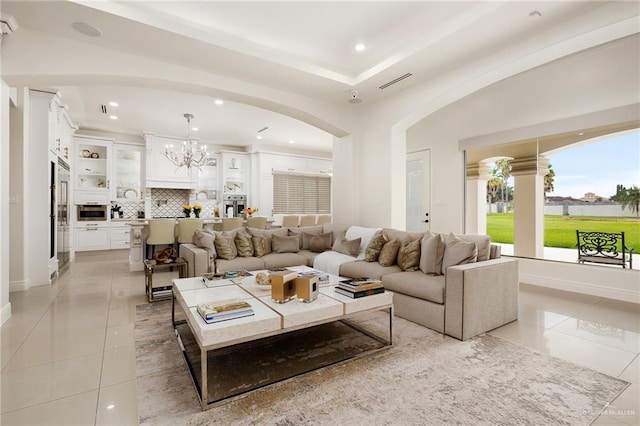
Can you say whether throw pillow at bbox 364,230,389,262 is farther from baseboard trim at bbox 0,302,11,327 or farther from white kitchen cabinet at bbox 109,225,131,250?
white kitchen cabinet at bbox 109,225,131,250

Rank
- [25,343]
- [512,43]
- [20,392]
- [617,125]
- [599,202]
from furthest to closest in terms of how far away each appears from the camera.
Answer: [599,202] → [617,125] → [512,43] → [25,343] → [20,392]

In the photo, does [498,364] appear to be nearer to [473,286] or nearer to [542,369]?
[542,369]

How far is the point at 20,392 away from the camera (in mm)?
1957

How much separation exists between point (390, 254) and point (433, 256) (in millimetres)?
613

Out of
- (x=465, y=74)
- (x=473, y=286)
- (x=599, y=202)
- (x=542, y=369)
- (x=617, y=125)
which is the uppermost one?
(x=465, y=74)

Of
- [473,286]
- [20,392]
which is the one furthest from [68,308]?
[473,286]

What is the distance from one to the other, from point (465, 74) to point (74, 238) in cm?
889

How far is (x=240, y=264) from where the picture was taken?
4234 mm

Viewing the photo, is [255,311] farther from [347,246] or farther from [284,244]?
[284,244]

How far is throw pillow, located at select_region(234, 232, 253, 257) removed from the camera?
14.7 ft

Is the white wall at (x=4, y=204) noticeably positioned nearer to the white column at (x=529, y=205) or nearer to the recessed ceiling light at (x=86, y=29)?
the recessed ceiling light at (x=86, y=29)

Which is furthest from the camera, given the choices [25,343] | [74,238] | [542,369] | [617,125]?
[74,238]

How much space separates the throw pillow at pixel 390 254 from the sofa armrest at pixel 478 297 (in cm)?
95

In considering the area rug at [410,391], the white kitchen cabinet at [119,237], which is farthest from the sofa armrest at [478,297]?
the white kitchen cabinet at [119,237]
